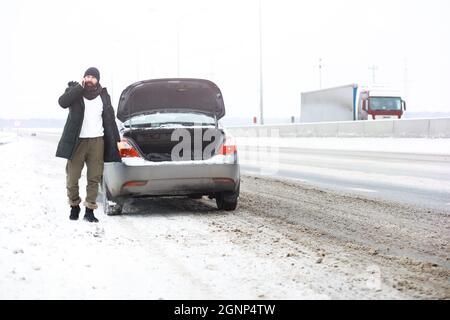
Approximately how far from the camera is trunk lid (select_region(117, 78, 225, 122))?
8.15 metres

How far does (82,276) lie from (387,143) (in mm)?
22297

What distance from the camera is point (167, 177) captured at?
294 inches

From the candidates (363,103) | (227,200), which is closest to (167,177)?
(227,200)

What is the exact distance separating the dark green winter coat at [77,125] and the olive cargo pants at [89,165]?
0.30 ft

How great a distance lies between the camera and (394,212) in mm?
8000

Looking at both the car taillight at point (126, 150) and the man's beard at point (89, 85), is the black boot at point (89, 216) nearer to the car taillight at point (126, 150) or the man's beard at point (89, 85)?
the car taillight at point (126, 150)

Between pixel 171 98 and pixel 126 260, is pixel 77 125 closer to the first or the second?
pixel 171 98

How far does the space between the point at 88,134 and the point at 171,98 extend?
1920mm

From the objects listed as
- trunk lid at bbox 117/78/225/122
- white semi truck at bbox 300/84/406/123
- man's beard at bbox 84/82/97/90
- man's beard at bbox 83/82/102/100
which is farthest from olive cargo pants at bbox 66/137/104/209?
white semi truck at bbox 300/84/406/123

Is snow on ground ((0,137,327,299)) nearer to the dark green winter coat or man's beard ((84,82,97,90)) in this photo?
the dark green winter coat

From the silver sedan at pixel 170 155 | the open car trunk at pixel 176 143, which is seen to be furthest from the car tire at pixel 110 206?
the open car trunk at pixel 176 143

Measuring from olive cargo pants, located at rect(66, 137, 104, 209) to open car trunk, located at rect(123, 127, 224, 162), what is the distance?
640mm
